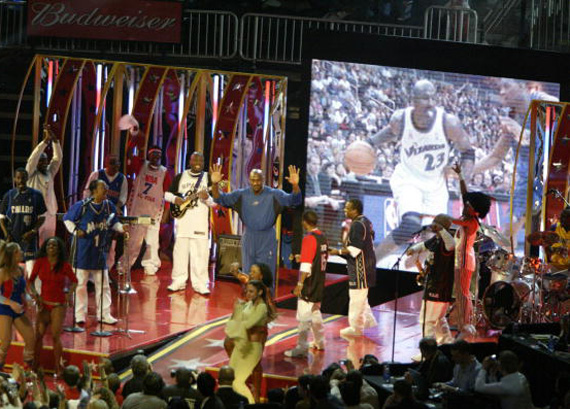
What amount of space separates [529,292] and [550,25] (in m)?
6.65

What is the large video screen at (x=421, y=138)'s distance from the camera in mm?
16141

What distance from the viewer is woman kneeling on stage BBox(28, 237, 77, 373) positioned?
37.9ft

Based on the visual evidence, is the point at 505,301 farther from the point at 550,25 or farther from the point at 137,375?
the point at 550,25

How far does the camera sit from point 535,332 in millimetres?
11898

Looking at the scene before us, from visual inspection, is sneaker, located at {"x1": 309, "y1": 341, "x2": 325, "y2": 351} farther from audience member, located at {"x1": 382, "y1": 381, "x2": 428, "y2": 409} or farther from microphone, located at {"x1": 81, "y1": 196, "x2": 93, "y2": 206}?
audience member, located at {"x1": 382, "y1": 381, "x2": 428, "y2": 409}

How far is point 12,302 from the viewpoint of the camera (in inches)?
454

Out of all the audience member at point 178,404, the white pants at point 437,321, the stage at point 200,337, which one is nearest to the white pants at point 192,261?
the stage at point 200,337

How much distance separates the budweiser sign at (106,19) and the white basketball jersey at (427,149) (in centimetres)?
485

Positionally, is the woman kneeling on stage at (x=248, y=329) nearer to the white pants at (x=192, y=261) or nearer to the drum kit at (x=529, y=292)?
the drum kit at (x=529, y=292)

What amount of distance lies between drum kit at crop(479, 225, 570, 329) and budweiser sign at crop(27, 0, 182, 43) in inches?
318

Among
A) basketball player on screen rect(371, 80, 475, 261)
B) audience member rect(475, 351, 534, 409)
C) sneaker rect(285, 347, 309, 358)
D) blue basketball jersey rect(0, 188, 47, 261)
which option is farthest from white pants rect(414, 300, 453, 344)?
blue basketball jersey rect(0, 188, 47, 261)

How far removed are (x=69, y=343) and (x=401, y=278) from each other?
620 centimetres

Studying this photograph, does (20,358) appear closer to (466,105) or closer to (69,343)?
(69,343)

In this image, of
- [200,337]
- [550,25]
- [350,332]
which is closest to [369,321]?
[350,332]
